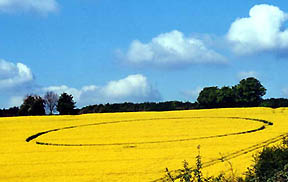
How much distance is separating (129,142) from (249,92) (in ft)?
94.8

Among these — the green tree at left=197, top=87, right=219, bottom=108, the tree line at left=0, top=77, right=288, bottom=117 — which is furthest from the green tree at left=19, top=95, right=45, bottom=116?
the green tree at left=197, top=87, right=219, bottom=108

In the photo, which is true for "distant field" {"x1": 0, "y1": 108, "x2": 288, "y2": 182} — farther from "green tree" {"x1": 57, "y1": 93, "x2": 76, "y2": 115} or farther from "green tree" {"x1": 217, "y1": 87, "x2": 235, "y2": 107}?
"green tree" {"x1": 217, "y1": 87, "x2": 235, "y2": 107}

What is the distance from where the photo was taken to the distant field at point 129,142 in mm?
23141

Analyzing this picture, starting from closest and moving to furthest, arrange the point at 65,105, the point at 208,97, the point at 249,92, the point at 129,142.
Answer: the point at 129,142
the point at 65,105
the point at 249,92
the point at 208,97

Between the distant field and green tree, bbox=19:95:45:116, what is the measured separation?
7273 millimetres

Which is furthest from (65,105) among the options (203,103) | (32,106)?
(203,103)

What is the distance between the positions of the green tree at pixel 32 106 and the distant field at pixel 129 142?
7.27m

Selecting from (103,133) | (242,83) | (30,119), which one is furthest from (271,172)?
(242,83)

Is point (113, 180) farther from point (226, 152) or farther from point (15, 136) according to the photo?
point (15, 136)

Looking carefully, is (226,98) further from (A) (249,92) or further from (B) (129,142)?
(B) (129,142)

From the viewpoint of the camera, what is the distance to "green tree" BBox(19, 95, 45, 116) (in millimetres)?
59812

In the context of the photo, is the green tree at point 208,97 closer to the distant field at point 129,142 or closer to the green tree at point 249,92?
the green tree at point 249,92

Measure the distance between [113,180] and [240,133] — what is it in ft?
50.6

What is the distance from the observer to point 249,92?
5816cm
